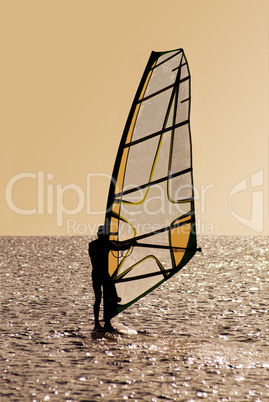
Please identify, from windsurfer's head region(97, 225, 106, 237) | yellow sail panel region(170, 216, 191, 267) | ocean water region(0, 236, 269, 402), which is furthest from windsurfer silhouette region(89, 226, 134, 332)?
yellow sail panel region(170, 216, 191, 267)

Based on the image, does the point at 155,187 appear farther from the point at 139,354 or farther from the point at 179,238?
the point at 139,354

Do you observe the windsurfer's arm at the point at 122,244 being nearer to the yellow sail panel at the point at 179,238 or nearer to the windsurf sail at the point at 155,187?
the windsurf sail at the point at 155,187

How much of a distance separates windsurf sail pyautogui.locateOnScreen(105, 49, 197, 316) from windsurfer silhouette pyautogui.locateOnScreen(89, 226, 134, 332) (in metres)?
0.16

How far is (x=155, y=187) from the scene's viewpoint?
354 inches

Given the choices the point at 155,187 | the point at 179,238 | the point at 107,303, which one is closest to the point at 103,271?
the point at 107,303

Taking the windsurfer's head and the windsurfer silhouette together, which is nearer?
the windsurfer silhouette

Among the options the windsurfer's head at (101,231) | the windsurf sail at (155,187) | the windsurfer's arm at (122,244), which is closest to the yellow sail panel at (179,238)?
the windsurf sail at (155,187)

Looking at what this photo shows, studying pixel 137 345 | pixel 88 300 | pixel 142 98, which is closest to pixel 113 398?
pixel 137 345

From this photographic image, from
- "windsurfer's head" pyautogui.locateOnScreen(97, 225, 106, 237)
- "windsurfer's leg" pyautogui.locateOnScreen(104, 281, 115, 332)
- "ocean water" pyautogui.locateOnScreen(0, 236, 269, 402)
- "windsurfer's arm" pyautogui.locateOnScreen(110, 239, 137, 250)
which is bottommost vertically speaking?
"ocean water" pyautogui.locateOnScreen(0, 236, 269, 402)

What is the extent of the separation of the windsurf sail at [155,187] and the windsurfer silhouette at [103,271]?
16 cm

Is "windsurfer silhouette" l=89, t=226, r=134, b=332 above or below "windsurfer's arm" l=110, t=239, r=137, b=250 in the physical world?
below

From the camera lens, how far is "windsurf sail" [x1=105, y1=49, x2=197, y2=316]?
8.76 meters

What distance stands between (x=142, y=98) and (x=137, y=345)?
3564mm

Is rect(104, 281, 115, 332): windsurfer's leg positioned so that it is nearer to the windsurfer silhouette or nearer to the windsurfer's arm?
the windsurfer silhouette
